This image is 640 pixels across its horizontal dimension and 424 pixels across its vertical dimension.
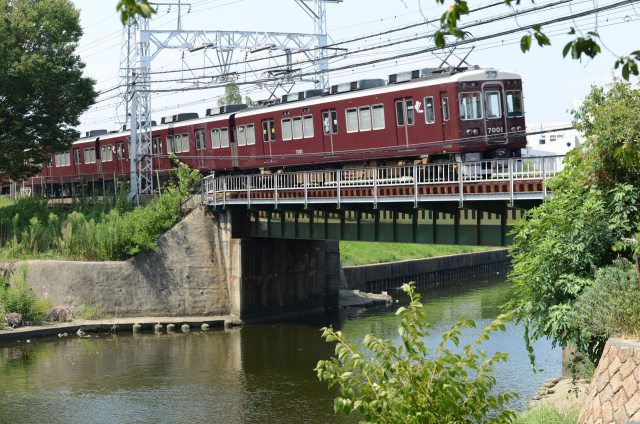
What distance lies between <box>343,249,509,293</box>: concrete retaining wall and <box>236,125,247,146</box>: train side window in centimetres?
1076

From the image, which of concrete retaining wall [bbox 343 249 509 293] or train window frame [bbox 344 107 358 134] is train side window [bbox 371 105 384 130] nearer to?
train window frame [bbox 344 107 358 134]

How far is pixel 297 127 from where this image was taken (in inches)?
1543

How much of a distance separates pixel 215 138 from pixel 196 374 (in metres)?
17.3

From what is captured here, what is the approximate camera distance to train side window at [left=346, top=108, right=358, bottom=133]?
3594 cm

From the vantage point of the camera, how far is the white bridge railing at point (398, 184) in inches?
1013

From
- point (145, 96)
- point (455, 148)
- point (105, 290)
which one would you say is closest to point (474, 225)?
point (455, 148)

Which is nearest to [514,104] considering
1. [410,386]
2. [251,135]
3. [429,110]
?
[429,110]

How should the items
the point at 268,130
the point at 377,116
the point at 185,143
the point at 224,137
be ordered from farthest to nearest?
the point at 185,143 → the point at 224,137 → the point at 268,130 → the point at 377,116

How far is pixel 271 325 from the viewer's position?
4016cm

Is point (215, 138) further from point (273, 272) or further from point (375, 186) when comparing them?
point (375, 186)

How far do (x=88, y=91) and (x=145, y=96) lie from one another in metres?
3.52

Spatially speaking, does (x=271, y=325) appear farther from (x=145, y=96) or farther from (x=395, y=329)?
(x=145, y=96)

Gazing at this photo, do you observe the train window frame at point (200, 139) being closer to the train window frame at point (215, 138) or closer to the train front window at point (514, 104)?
the train window frame at point (215, 138)

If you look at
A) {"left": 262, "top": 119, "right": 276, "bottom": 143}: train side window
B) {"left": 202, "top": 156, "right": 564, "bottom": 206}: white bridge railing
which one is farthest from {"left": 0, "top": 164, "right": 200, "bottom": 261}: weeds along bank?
{"left": 262, "top": 119, "right": 276, "bottom": 143}: train side window
